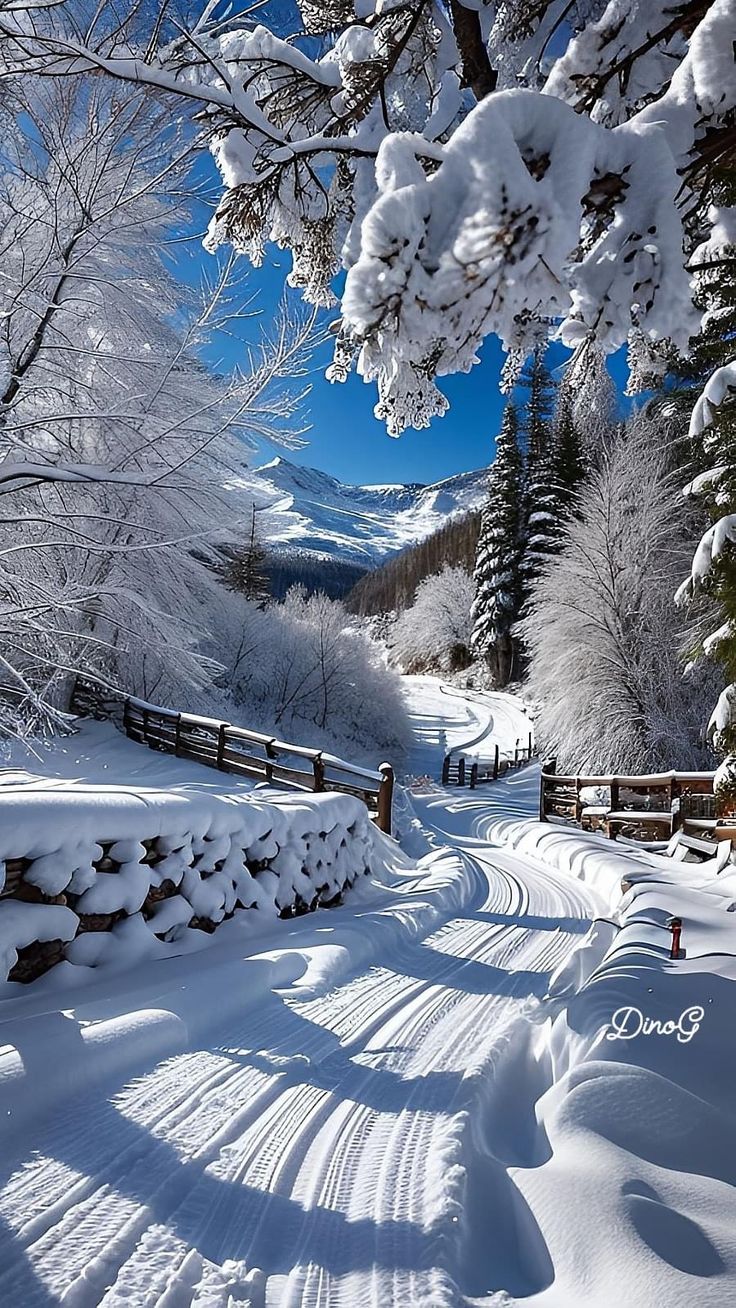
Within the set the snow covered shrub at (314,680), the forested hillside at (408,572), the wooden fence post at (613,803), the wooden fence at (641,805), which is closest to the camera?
the wooden fence at (641,805)

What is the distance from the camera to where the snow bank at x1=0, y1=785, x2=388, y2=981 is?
3143 millimetres

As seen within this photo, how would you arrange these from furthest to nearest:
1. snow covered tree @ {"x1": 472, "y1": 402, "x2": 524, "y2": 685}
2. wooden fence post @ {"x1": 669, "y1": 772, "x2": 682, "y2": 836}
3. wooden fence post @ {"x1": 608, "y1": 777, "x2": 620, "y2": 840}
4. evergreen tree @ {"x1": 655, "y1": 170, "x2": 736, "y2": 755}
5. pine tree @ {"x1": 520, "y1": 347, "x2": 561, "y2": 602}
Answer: snow covered tree @ {"x1": 472, "y1": 402, "x2": 524, "y2": 685}, pine tree @ {"x1": 520, "y1": 347, "x2": 561, "y2": 602}, wooden fence post @ {"x1": 608, "y1": 777, "x2": 620, "y2": 840}, wooden fence post @ {"x1": 669, "y1": 772, "x2": 682, "y2": 836}, evergreen tree @ {"x1": 655, "y1": 170, "x2": 736, "y2": 755}

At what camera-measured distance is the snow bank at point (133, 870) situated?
3.14 m

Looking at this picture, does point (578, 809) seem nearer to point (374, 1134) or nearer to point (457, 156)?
point (374, 1134)

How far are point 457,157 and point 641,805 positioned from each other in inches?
519

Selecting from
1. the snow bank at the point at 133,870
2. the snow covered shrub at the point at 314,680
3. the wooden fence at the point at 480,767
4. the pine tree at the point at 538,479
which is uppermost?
the pine tree at the point at 538,479

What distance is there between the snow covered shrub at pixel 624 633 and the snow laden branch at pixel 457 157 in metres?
11.9

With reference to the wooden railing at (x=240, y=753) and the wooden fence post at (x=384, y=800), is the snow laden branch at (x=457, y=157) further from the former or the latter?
the wooden fence post at (x=384, y=800)

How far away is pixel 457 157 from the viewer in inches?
72.6

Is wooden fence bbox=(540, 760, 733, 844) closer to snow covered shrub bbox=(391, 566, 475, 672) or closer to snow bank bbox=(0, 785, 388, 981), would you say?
snow bank bbox=(0, 785, 388, 981)

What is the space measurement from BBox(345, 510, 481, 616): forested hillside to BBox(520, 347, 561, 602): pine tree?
2925cm

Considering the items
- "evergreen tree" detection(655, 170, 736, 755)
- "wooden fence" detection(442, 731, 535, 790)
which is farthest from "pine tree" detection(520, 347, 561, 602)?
"evergreen tree" detection(655, 170, 736, 755)

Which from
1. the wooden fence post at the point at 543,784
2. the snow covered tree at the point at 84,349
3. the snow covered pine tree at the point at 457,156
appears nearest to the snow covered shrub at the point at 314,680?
the wooden fence post at the point at 543,784

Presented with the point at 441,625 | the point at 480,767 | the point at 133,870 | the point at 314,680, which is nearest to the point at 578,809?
the point at 133,870
